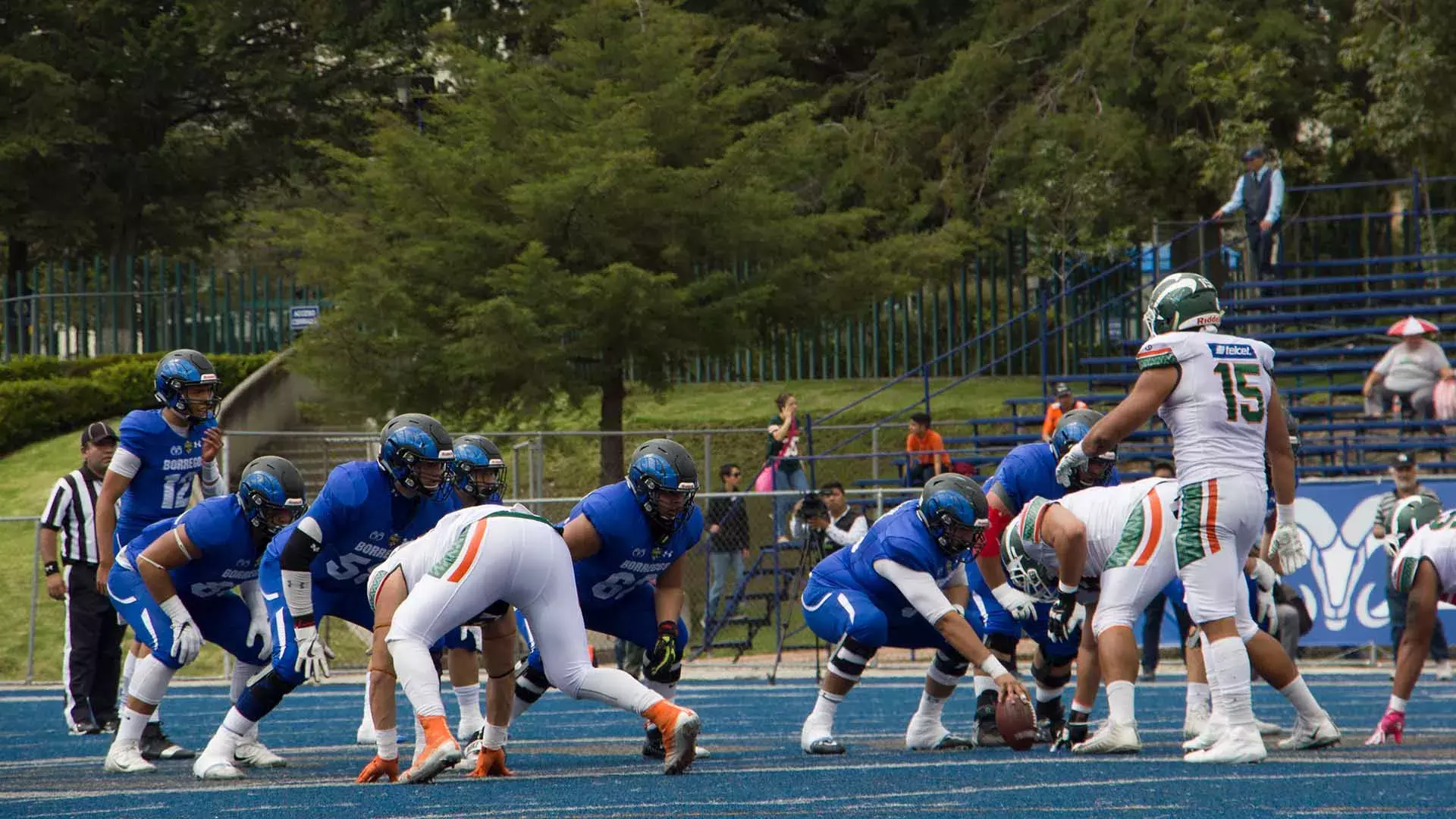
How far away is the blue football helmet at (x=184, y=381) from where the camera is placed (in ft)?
33.7

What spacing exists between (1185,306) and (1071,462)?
34.2 inches

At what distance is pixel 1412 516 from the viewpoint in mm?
10031

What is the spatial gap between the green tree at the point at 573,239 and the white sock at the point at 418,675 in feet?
42.3

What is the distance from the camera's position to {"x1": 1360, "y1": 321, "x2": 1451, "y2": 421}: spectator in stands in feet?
60.4

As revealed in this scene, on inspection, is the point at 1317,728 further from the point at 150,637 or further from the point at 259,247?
the point at 259,247

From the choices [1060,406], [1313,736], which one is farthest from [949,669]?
[1060,406]

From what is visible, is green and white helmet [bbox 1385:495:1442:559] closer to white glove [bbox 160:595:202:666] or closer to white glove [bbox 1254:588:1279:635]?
white glove [bbox 1254:588:1279:635]

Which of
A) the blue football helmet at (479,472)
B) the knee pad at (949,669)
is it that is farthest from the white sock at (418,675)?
the knee pad at (949,669)

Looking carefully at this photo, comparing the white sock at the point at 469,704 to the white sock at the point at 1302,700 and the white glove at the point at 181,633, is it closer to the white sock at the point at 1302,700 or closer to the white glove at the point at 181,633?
the white glove at the point at 181,633

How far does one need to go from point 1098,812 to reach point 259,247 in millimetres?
34854

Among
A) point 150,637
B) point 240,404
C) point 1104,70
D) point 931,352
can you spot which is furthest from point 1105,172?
point 150,637

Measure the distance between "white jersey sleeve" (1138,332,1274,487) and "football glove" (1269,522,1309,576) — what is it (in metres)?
0.59

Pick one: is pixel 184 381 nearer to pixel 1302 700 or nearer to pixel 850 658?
pixel 850 658

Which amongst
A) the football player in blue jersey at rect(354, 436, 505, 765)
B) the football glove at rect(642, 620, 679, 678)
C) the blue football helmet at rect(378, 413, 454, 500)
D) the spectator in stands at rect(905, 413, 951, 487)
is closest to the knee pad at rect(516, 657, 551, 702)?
the football player in blue jersey at rect(354, 436, 505, 765)
